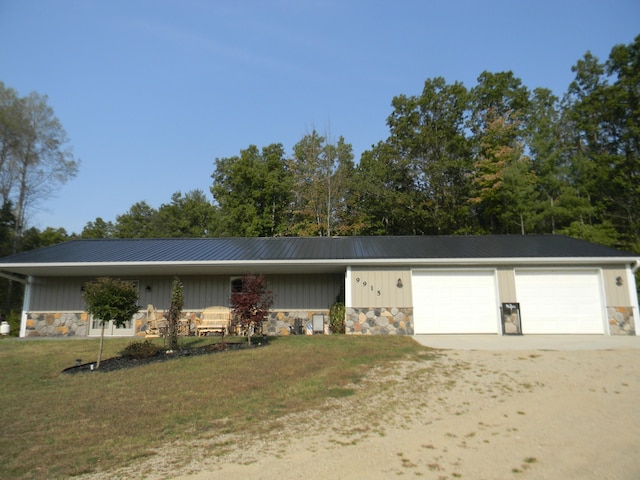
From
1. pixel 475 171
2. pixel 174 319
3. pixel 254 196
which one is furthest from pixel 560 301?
pixel 254 196

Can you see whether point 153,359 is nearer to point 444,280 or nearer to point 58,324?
point 58,324

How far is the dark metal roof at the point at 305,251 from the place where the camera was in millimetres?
12867

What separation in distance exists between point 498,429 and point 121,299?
770 centimetres

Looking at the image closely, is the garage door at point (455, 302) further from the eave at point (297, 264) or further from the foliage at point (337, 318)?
the foliage at point (337, 318)

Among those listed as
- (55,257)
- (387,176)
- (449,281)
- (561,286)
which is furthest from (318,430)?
(387,176)

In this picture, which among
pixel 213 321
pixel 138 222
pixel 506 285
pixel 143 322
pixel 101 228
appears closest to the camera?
pixel 506 285

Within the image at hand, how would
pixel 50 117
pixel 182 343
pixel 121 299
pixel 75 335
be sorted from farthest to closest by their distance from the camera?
pixel 50 117, pixel 75 335, pixel 182 343, pixel 121 299

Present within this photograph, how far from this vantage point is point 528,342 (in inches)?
429

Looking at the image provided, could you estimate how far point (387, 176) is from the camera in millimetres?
27969

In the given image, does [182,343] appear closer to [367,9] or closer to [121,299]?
[121,299]

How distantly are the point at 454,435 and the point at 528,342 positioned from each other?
23.3 feet

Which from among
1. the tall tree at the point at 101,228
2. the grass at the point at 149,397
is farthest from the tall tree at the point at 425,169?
the tall tree at the point at 101,228

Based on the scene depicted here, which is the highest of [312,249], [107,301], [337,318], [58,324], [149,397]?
[312,249]

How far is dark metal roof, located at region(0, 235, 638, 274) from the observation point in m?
12.9
